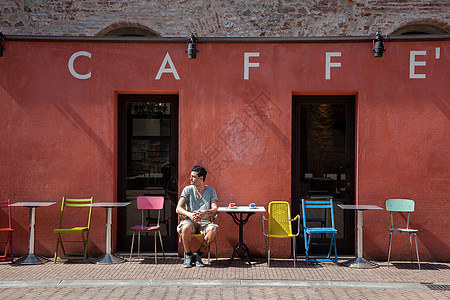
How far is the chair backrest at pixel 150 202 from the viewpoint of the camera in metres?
7.16

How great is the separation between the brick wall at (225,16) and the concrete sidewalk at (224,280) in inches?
221

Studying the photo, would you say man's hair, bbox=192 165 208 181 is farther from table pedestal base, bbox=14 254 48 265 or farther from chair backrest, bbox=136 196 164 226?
table pedestal base, bbox=14 254 48 265

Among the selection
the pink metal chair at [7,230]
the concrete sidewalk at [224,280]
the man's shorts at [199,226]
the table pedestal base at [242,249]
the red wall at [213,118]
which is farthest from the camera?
the red wall at [213,118]

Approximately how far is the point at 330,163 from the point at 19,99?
5186mm

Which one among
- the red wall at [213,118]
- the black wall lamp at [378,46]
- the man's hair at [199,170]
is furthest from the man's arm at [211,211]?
the black wall lamp at [378,46]

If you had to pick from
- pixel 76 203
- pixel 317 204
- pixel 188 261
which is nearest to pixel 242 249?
pixel 188 261

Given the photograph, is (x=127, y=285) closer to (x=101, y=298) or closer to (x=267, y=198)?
(x=101, y=298)

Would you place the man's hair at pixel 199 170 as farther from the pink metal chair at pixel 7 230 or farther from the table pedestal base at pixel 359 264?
the pink metal chair at pixel 7 230

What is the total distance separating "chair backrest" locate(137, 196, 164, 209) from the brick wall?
468 centimetres

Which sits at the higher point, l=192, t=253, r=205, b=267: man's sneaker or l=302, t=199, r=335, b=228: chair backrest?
l=302, t=199, r=335, b=228: chair backrest

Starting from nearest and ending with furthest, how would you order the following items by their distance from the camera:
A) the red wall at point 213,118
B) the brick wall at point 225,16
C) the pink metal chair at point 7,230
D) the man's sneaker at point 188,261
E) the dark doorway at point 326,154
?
the man's sneaker at point 188,261
the pink metal chair at point 7,230
the red wall at point 213,118
the dark doorway at point 326,154
the brick wall at point 225,16

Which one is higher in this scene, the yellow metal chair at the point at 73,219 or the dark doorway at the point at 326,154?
the dark doorway at the point at 326,154

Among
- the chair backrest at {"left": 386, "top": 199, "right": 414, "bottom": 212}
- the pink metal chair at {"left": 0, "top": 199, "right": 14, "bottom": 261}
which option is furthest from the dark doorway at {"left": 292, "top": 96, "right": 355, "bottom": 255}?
the pink metal chair at {"left": 0, "top": 199, "right": 14, "bottom": 261}

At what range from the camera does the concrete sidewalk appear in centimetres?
522
